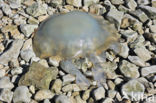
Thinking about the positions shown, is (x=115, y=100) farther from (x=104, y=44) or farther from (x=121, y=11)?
(x=121, y=11)

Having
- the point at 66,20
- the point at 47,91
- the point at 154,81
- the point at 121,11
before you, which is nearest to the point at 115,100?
the point at 154,81

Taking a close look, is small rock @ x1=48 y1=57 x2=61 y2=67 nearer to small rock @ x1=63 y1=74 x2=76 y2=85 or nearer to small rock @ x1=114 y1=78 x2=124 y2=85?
small rock @ x1=63 y1=74 x2=76 y2=85

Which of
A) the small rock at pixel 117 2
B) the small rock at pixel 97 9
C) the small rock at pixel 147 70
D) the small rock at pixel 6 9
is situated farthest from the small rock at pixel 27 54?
the small rock at pixel 117 2

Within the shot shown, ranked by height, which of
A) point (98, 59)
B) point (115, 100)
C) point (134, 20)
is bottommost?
point (115, 100)

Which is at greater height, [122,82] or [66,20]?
[66,20]

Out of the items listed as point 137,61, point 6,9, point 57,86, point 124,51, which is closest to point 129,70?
point 137,61

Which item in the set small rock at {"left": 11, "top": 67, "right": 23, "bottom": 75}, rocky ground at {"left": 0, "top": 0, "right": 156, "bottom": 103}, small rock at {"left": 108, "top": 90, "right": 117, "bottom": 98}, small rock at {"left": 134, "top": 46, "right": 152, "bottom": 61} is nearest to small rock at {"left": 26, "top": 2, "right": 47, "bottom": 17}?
rocky ground at {"left": 0, "top": 0, "right": 156, "bottom": 103}
